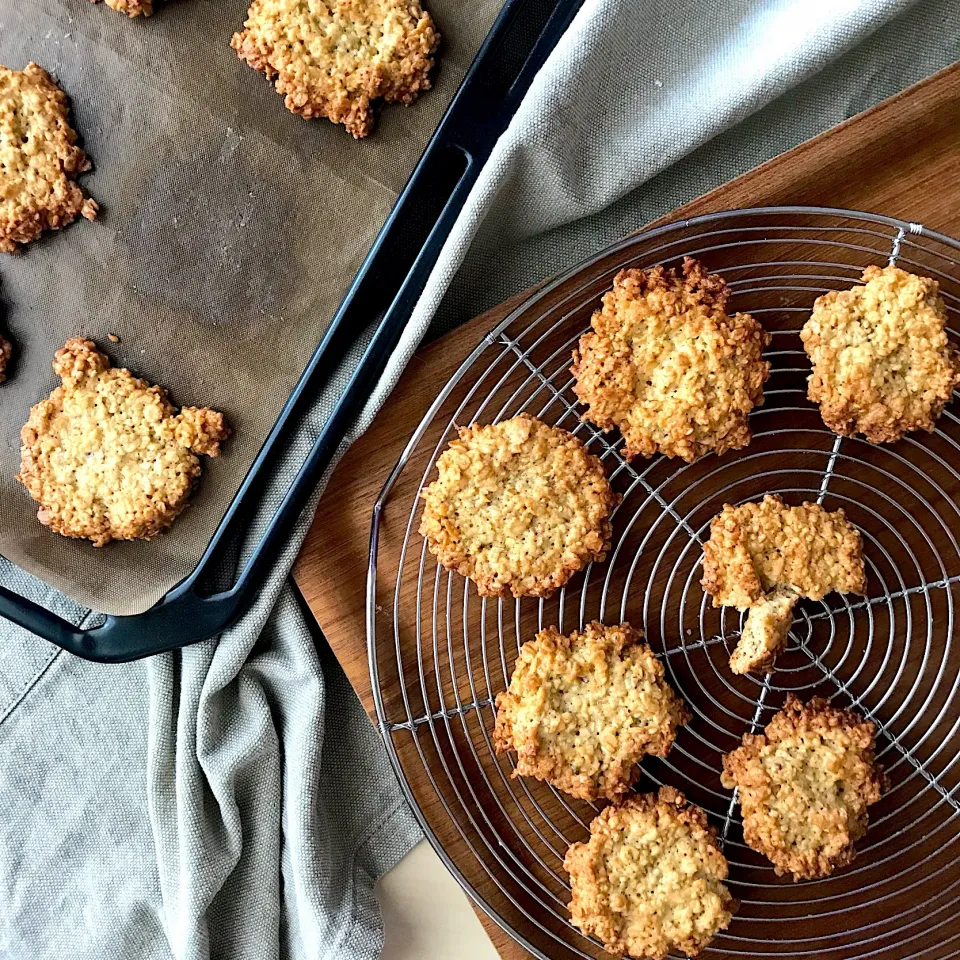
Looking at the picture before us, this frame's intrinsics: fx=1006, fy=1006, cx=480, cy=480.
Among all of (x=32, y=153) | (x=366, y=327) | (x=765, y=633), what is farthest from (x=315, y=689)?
(x=32, y=153)

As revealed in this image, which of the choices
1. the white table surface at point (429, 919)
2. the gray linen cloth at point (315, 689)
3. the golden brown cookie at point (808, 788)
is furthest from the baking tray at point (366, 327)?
the golden brown cookie at point (808, 788)

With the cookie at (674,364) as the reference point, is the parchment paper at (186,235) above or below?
above

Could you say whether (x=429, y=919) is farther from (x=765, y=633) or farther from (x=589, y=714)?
(x=765, y=633)

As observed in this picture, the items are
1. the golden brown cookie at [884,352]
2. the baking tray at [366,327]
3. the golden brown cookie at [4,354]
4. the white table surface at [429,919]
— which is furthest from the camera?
the white table surface at [429,919]

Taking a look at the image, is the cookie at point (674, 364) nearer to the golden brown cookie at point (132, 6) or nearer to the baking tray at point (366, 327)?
the baking tray at point (366, 327)

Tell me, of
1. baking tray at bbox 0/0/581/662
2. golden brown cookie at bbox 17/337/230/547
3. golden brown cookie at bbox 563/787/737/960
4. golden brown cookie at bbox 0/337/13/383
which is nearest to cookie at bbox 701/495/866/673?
golden brown cookie at bbox 563/787/737/960
